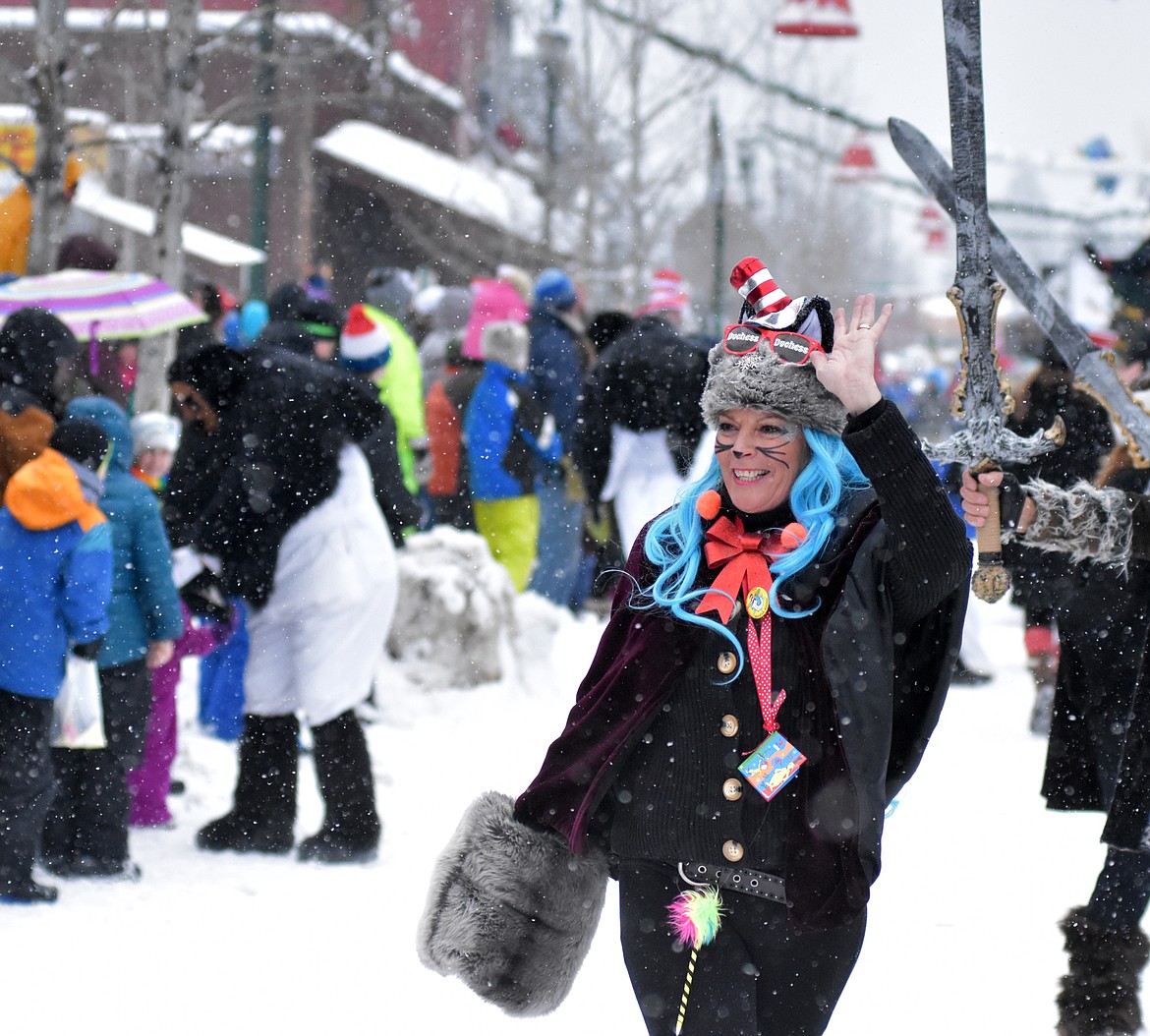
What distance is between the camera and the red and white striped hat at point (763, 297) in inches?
123

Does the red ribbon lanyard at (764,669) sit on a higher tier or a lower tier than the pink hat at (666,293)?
lower

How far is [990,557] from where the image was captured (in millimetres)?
3510

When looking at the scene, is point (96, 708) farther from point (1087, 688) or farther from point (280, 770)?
point (1087, 688)

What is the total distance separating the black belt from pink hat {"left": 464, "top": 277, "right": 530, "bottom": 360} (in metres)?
7.56

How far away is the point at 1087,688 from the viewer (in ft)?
15.5

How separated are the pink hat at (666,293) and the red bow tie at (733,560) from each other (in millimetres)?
6264

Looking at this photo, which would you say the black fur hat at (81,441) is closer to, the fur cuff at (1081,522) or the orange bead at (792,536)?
the fur cuff at (1081,522)

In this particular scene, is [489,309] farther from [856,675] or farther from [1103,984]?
[856,675]

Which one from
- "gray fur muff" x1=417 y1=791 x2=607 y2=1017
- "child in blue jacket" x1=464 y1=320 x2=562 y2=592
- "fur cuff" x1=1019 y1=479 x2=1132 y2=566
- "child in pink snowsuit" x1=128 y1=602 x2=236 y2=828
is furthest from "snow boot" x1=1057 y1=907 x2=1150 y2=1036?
"child in blue jacket" x1=464 y1=320 x2=562 y2=592

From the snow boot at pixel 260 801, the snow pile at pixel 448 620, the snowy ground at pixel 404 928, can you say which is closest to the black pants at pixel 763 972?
the snowy ground at pixel 404 928

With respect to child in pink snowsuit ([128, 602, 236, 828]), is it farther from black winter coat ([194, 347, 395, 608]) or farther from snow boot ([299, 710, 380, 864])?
snow boot ([299, 710, 380, 864])

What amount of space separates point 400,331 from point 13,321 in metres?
4.15

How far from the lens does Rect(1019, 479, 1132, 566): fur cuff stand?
392 centimetres

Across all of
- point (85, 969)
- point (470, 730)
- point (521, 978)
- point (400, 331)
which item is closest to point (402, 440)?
point (400, 331)
